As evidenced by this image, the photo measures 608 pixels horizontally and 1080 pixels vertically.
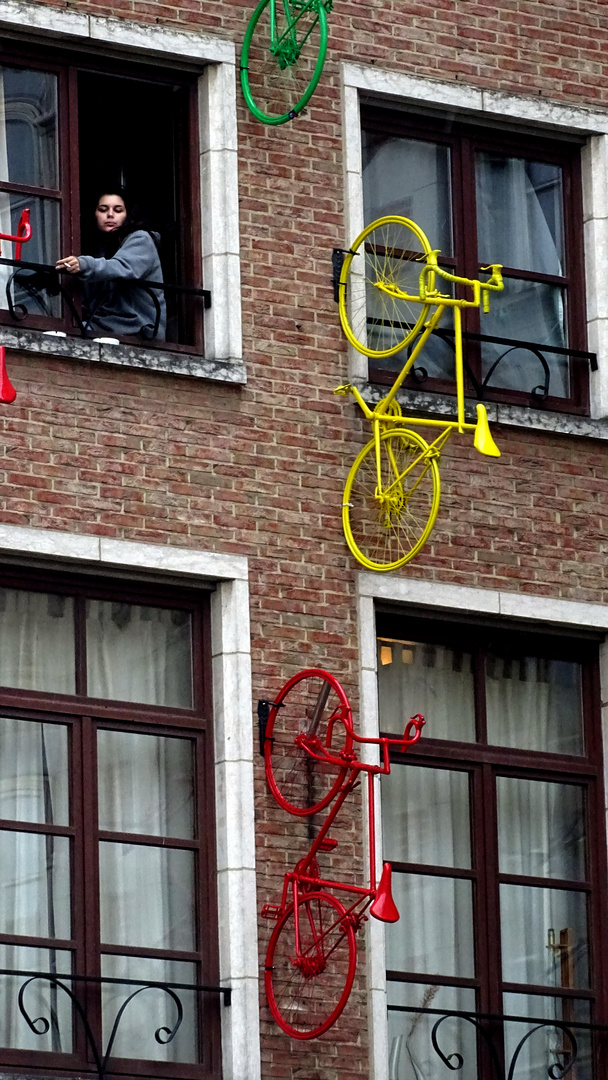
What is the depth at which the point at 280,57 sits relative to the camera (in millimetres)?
17641

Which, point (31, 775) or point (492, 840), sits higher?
point (31, 775)

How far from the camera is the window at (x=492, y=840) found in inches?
672

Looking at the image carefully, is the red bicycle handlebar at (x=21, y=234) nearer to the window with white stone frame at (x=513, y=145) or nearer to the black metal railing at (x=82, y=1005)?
the window with white stone frame at (x=513, y=145)

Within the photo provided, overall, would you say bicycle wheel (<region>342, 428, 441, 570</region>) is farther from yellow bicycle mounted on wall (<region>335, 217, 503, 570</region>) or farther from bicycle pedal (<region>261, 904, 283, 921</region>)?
bicycle pedal (<region>261, 904, 283, 921</region>)

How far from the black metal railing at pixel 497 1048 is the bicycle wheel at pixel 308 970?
1.92 ft

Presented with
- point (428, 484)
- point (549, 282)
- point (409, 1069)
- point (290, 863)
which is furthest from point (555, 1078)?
point (549, 282)

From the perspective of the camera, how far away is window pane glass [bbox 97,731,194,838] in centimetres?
1647

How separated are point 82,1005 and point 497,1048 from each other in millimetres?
2374

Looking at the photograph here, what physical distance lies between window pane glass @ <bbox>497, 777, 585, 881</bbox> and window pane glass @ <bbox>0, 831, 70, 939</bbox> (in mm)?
2594

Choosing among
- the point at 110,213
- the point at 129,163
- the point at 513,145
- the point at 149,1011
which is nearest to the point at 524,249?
the point at 513,145

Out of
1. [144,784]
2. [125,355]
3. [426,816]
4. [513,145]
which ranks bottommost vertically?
[426,816]

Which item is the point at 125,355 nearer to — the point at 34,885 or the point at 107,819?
the point at 107,819

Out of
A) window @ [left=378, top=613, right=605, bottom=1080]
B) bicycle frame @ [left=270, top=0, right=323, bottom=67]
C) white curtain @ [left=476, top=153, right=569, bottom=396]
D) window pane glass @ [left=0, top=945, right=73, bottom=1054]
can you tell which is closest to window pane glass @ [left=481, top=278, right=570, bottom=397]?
white curtain @ [left=476, top=153, right=569, bottom=396]

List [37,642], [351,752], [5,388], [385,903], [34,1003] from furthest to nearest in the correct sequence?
[37,642] < [351,752] < [34,1003] < [385,903] < [5,388]
